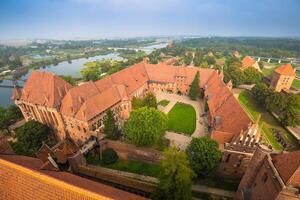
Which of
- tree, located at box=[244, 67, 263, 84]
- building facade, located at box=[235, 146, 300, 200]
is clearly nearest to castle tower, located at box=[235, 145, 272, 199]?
building facade, located at box=[235, 146, 300, 200]

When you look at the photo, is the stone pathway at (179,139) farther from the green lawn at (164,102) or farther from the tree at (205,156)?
the green lawn at (164,102)

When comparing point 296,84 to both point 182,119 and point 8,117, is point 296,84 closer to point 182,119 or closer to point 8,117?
point 182,119

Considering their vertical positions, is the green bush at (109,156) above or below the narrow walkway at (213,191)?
above

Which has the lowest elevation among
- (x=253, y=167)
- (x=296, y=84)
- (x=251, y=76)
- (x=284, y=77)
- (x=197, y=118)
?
(x=296, y=84)

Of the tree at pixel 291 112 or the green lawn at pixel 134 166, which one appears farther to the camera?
the tree at pixel 291 112

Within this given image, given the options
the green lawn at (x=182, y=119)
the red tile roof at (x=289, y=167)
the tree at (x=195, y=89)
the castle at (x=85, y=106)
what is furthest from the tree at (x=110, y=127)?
the tree at (x=195, y=89)

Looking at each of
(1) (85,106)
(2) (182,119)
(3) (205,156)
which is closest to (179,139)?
(2) (182,119)

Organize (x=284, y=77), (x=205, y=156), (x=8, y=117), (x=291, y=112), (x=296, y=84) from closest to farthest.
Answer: (x=205, y=156), (x=291, y=112), (x=8, y=117), (x=284, y=77), (x=296, y=84)
